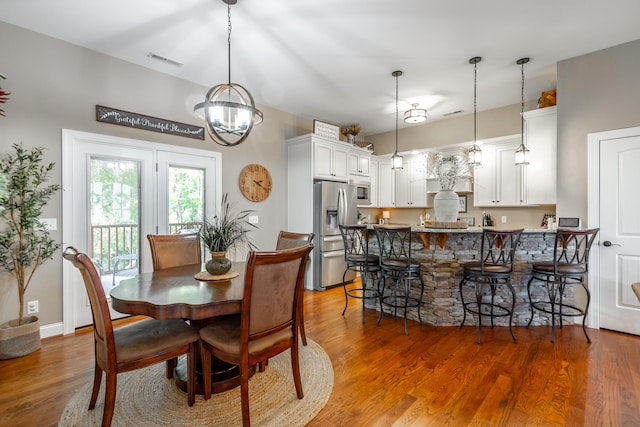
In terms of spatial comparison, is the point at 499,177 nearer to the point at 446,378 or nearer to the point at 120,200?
the point at 446,378

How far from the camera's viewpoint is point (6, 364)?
251 cm

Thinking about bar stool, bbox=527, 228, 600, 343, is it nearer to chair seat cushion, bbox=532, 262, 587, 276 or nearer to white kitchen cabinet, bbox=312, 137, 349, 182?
chair seat cushion, bbox=532, 262, 587, 276

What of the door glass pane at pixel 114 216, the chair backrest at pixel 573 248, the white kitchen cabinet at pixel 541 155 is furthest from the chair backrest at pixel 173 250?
the white kitchen cabinet at pixel 541 155

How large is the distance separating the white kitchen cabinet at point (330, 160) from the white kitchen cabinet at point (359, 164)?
0.15 m

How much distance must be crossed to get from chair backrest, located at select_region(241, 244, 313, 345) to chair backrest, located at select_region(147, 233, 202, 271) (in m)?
1.34

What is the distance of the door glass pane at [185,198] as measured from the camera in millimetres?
3863

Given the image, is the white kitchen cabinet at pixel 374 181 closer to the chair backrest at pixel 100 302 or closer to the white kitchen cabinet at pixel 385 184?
the white kitchen cabinet at pixel 385 184

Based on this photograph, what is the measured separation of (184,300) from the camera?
1.73m

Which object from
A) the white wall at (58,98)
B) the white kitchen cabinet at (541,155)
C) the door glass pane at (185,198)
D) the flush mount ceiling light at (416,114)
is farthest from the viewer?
the flush mount ceiling light at (416,114)

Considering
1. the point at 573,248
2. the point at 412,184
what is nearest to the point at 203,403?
the point at 573,248

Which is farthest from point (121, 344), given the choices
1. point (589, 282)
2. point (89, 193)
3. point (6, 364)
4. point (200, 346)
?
point (589, 282)

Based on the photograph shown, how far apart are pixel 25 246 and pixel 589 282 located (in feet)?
17.9

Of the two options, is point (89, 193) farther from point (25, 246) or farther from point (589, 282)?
point (589, 282)

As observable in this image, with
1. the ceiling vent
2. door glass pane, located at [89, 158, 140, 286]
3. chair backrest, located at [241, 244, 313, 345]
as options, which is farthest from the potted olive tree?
chair backrest, located at [241, 244, 313, 345]
